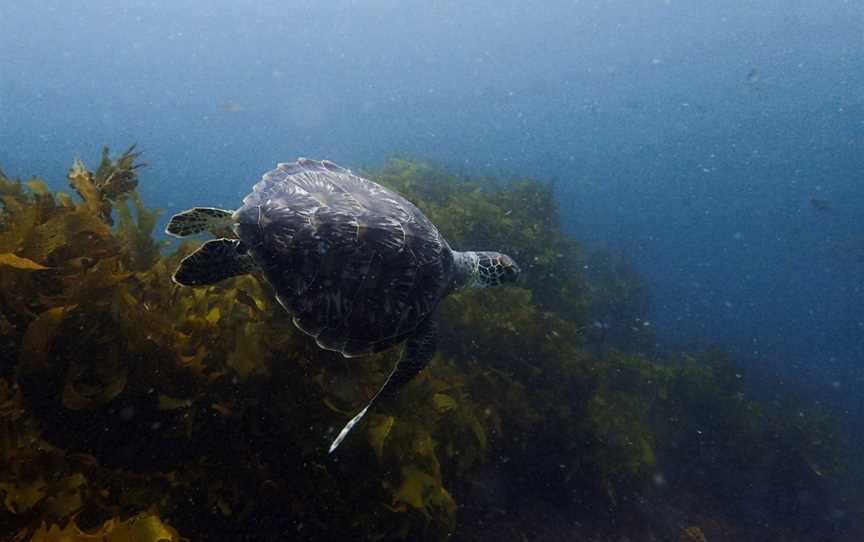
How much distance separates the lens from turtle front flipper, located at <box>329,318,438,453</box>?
10.2ft

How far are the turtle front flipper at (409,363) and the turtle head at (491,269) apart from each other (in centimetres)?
101

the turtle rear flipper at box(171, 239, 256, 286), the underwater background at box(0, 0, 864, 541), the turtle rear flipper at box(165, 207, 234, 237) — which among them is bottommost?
the underwater background at box(0, 0, 864, 541)

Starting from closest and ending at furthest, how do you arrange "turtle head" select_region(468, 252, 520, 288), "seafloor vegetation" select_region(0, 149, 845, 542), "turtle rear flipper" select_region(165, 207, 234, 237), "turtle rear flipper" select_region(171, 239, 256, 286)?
"seafloor vegetation" select_region(0, 149, 845, 542)
"turtle rear flipper" select_region(171, 239, 256, 286)
"turtle rear flipper" select_region(165, 207, 234, 237)
"turtle head" select_region(468, 252, 520, 288)

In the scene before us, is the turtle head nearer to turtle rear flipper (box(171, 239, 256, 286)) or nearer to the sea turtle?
the sea turtle

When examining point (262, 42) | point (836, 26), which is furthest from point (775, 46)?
point (262, 42)

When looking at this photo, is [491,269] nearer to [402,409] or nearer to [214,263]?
[402,409]

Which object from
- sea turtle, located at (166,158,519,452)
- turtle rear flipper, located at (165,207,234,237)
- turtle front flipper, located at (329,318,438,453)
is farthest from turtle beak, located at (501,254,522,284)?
turtle rear flipper, located at (165,207,234,237)

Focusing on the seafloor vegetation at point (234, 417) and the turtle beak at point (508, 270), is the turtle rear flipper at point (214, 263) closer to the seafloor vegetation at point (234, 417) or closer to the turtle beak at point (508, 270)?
the seafloor vegetation at point (234, 417)

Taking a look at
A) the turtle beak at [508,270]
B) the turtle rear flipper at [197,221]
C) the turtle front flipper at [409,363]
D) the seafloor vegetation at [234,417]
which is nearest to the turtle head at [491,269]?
the turtle beak at [508,270]

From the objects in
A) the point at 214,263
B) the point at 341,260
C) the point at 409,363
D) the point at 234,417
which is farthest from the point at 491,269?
the point at 234,417

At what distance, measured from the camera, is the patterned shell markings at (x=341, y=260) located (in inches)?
125

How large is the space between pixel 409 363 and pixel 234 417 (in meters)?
1.31

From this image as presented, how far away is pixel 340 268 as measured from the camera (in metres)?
3.30

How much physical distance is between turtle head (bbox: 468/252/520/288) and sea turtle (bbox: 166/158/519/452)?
0.82 metres
